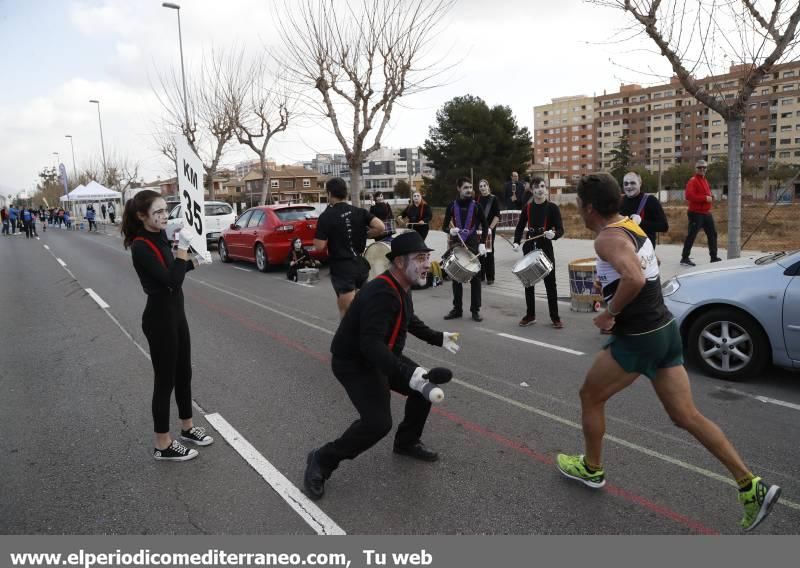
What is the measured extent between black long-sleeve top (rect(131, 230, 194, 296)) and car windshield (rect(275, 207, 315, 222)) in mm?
10647

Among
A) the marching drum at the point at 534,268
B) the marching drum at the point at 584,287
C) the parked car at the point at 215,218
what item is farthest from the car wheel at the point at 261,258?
the marching drum at the point at 534,268

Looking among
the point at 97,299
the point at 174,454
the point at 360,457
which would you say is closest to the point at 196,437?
the point at 174,454

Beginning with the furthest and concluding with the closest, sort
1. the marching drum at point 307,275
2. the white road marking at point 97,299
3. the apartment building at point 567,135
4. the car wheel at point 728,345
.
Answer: the apartment building at point 567,135 → the marching drum at point 307,275 → the white road marking at point 97,299 → the car wheel at point 728,345

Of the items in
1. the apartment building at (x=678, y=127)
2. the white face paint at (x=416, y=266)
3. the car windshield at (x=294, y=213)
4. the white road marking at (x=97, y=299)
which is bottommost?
the white road marking at (x=97, y=299)

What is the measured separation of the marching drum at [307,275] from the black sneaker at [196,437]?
8765 mm

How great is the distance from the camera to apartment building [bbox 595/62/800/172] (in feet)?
296

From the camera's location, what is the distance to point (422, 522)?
327 cm

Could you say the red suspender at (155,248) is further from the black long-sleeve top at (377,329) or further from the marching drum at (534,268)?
the marching drum at (534,268)

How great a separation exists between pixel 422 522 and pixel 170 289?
219 cm

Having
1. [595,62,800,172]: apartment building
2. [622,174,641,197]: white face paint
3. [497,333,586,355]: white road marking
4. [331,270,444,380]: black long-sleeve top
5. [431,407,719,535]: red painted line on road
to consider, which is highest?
[595,62,800,172]: apartment building

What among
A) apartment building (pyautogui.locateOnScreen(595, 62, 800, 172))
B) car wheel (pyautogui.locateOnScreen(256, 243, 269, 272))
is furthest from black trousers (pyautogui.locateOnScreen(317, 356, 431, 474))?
apartment building (pyautogui.locateOnScreen(595, 62, 800, 172))

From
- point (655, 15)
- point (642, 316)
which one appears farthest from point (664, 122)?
point (642, 316)

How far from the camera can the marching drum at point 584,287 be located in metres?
8.91

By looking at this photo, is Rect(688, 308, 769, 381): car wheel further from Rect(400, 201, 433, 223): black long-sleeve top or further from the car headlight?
Rect(400, 201, 433, 223): black long-sleeve top
